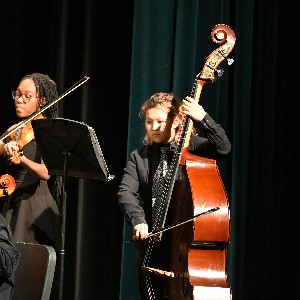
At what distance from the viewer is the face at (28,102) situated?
9.79 feet

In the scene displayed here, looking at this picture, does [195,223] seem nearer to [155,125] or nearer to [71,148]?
[155,125]

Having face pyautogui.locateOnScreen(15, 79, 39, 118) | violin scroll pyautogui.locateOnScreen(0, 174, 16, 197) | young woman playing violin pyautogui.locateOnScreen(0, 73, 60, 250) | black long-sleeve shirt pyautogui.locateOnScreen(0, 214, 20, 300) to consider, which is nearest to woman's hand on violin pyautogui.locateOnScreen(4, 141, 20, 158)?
young woman playing violin pyautogui.locateOnScreen(0, 73, 60, 250)

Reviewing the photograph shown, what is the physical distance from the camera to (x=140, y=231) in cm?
253

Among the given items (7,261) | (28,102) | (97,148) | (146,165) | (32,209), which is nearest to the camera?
(7,261)

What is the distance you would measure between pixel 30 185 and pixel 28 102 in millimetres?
376

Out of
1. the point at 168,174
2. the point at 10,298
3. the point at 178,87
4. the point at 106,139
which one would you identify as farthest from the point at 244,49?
the point at 10,298

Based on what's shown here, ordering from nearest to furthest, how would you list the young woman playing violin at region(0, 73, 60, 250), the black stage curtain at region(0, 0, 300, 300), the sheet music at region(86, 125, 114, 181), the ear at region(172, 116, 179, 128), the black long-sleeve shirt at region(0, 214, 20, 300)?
the black long-sleeve shirt at region(0, 214, 20, 300), the sheet music at region(86, 125, 114, 181), the ear at region(172, 116, 179, 128), the young woman playing violin at region(0, 73, 60, 250), the black stage curtain at region(0, 0, 300, 300)

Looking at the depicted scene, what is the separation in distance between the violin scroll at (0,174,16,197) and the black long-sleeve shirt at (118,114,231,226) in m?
0.47

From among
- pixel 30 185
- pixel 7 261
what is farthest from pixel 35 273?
pixel 30 185

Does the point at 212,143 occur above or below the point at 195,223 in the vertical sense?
above

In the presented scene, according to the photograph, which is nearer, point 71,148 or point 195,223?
point 195,223

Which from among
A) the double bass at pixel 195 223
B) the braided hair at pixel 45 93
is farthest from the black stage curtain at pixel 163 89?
the double bass at pixel 195 223

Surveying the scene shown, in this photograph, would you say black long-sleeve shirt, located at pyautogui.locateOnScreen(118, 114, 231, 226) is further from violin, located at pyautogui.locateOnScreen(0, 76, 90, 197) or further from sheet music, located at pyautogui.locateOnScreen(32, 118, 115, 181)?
violin, located at pyautogui.locateOnScreen(0, 76, 90, 197)

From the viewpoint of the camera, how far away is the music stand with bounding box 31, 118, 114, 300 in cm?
252
